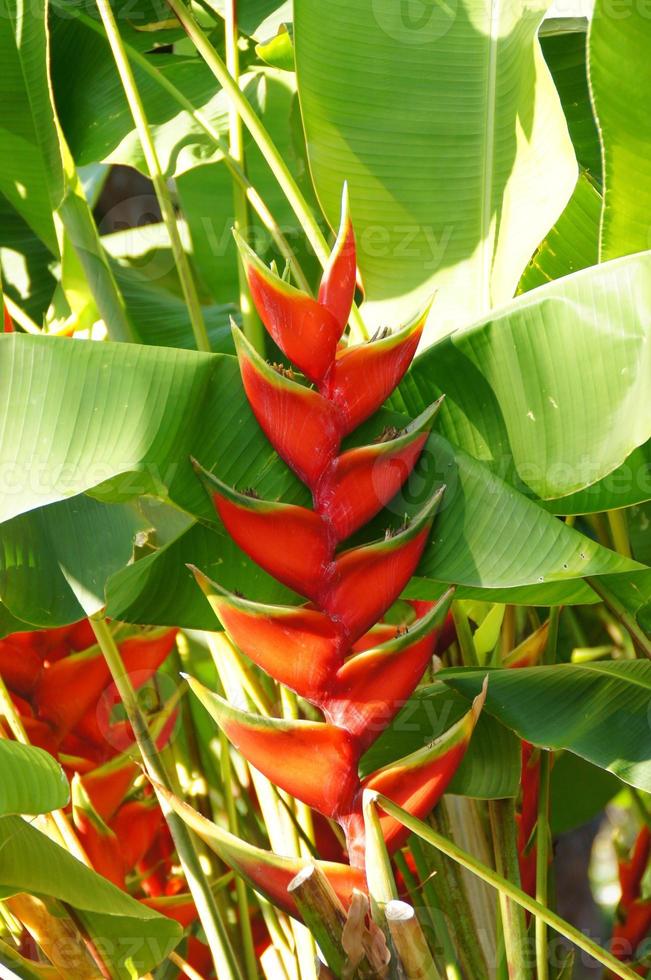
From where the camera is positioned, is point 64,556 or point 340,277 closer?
point 340,277

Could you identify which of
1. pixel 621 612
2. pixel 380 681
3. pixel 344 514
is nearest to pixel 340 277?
pixel 344 514

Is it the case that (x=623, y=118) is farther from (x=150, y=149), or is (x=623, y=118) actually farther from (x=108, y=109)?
(x=108, y=109)

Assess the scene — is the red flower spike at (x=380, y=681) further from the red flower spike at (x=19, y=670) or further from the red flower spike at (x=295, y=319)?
the red flower spike at (x=19, y=670)

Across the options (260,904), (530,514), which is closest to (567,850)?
(260,904)

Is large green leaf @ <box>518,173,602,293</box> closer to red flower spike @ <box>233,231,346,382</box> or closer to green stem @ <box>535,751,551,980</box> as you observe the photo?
red flower spike @ <box>233,231,346,382</box>

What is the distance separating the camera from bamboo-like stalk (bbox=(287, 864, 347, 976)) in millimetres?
583

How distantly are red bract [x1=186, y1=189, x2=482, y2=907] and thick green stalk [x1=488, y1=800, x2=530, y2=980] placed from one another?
0.20 meters

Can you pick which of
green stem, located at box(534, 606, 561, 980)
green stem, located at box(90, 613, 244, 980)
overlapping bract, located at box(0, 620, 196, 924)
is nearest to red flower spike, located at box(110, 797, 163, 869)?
overlapping bract, located at box(0, 620, 196, 924)

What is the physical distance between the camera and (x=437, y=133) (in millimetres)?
866

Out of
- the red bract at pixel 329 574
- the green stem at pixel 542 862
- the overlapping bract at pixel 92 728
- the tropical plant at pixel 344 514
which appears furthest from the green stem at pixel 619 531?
the overlapping bract at pixel 92 728

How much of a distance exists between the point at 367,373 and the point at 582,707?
0.31m

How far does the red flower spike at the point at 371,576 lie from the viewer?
0.65 m

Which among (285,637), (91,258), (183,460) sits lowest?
(285,637)

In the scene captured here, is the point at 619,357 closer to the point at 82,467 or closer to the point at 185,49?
the point at 82,467
